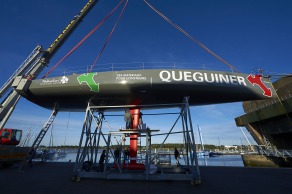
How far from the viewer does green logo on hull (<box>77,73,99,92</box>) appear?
10121mm

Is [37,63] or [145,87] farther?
[37,63]

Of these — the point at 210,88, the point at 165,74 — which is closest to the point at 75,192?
the point at 165,74

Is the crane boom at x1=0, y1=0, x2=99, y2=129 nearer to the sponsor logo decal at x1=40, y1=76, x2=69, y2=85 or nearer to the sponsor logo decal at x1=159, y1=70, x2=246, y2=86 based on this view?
the sponsor logo decal at x1=40, y1=76, x2=69, y2=85

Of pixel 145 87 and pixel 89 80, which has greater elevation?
pixel 89 80

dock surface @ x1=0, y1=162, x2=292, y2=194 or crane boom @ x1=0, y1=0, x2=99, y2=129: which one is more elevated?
crane boom @ x1=0, y1=0, x2=99, y2=129

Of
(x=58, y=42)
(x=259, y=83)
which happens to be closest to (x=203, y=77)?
(x=259, y=83)

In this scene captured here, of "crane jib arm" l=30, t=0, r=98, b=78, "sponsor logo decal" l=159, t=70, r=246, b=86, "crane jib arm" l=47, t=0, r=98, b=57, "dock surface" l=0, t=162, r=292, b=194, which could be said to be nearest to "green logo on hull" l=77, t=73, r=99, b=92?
"sponsor logo decal" l=159, t=70, r=246, b=86

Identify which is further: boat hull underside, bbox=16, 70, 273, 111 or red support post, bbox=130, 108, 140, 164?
red support post, bbox=130, 108, 140, 164

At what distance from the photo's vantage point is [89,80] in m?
10.2

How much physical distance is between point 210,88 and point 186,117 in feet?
7.16

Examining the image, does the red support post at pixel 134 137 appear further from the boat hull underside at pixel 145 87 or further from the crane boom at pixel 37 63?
the crane boom at pixel 37 63

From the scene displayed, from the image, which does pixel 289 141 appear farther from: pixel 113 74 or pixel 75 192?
pixel 75 192

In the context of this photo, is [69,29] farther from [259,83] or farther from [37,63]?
[259,83]

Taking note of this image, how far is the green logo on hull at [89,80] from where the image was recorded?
1012 cm
